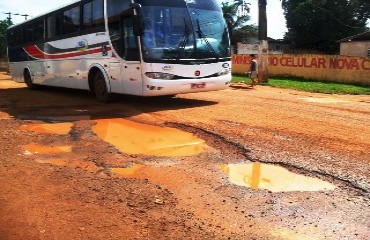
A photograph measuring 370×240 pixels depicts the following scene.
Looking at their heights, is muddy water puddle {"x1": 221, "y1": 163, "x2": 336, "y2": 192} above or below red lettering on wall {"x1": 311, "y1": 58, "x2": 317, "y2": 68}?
below

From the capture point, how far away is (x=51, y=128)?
782 cm

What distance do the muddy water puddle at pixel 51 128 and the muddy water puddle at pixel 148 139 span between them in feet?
1.74

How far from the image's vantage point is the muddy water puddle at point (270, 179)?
4.42m

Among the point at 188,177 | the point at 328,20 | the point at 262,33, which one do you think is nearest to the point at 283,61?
the point at 262,33

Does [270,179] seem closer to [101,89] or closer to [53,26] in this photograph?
[101,89]

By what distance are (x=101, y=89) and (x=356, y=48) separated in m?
29.9

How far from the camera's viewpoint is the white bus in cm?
930

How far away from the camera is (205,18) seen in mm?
10023

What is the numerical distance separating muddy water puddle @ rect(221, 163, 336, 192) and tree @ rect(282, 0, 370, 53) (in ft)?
144

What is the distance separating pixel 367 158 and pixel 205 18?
5.90 meters

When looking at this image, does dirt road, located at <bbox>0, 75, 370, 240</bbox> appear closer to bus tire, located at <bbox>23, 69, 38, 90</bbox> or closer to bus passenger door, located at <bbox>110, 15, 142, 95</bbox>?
bus passenger door, located at <bbox>110, 15, 142, 95</bbox>

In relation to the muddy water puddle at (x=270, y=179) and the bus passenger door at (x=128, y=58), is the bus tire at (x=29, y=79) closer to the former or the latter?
the bus passenger door at (x=128, y=58)

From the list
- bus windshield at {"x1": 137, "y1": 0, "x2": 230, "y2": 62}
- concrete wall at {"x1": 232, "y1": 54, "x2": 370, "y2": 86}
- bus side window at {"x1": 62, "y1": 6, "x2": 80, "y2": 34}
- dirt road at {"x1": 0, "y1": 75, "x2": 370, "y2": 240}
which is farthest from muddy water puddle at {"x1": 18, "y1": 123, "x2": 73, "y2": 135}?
concrete wall at {"x1": 232, "y1": 54, "x2": 370, "y2": 86}

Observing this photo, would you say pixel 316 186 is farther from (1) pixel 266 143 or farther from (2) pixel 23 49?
(2) pixel 23 49
